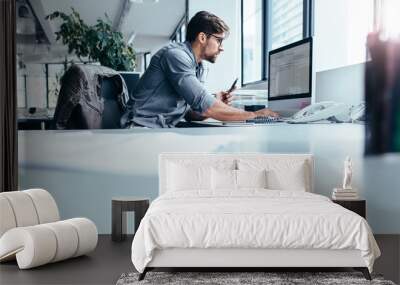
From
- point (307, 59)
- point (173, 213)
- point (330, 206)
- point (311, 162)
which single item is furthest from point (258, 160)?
point (173, 213)

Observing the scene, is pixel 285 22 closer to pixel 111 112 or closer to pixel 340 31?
pixel 340 31

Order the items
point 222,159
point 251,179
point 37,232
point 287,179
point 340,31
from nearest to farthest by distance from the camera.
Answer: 1. point 37,232
2. point 251,179
3. point 287,179
4. point 222,159
5. point 340,31

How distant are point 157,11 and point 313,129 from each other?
214cm

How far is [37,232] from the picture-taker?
4.93 meters

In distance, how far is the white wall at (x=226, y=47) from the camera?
6.79m

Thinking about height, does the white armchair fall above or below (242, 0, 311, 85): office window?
below

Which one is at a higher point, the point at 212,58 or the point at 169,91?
the point at 212,58

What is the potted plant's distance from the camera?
676cm

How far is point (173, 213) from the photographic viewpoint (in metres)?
4.64

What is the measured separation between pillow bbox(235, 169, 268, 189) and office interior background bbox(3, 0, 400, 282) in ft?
2.47

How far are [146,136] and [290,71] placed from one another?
5.63 ft

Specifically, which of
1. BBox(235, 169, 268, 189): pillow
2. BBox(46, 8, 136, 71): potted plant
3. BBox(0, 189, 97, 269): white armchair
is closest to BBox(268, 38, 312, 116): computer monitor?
BBox(235, 169, 268, 189): pillow

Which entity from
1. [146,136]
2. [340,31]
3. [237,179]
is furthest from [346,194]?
[146,136]

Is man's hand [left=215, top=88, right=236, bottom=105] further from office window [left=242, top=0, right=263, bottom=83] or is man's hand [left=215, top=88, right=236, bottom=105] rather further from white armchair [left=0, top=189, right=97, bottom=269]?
white armchair [left=0, top=189, right=97, bottom=269]
